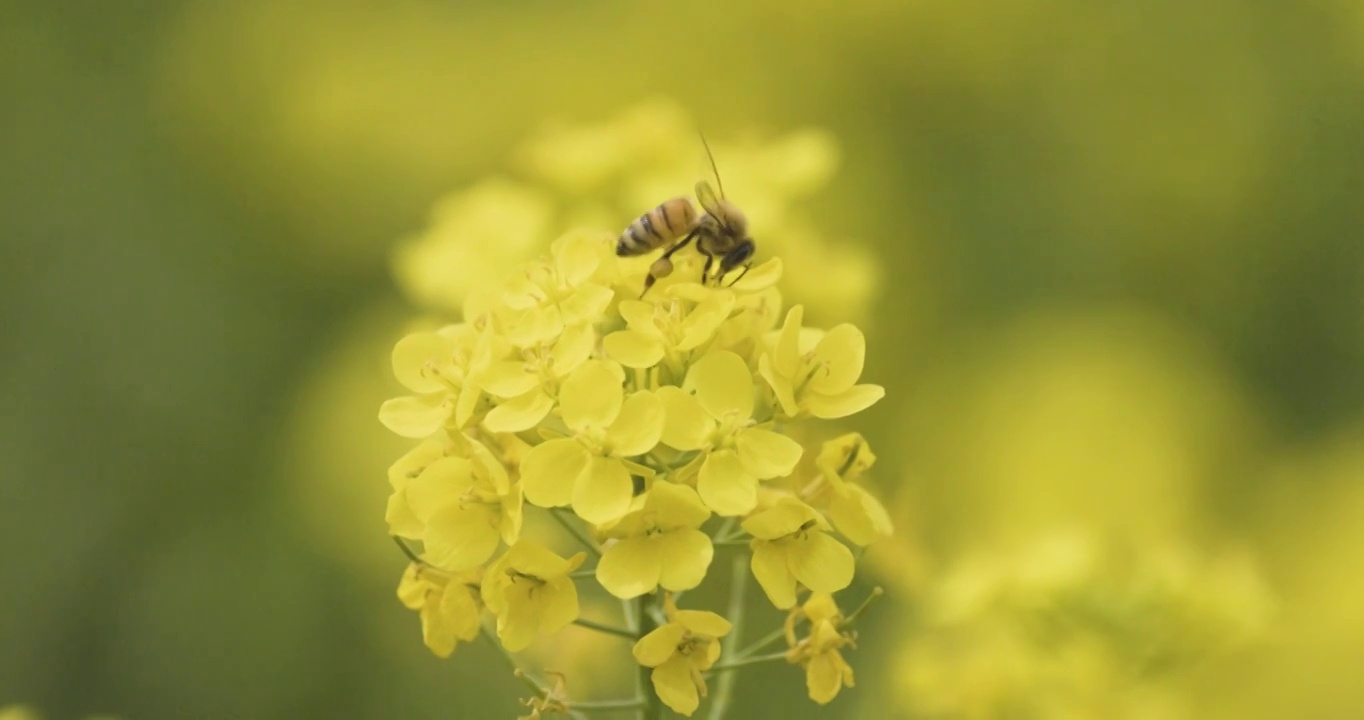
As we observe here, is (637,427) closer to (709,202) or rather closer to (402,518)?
(402,518)

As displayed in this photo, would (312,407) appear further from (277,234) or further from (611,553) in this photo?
(611,553)

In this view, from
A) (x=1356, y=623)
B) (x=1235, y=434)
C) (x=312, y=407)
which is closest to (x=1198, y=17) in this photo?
(x=1235, y=434)

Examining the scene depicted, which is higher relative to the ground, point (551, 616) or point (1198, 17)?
point (551, 616)

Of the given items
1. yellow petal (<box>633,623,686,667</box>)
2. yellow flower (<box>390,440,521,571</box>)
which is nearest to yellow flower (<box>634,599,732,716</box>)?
yellow petal (<box>633,623,686,667</box>)

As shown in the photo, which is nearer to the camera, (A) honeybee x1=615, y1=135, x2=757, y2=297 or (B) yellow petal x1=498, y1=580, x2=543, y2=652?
(B) yellow petal x1=498, y1=580, x2=543, y2=652

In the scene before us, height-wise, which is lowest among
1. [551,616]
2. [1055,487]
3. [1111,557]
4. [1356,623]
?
[1356,623]

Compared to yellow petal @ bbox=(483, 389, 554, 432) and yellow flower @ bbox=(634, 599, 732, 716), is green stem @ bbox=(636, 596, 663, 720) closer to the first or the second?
yellow flower @ bbox=(634, 599, 732, 716)
